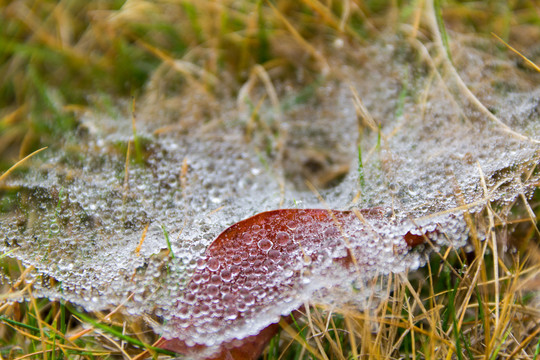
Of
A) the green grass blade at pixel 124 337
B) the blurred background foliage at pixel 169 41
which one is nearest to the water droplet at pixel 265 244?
the green grass blade at pixel 124 337

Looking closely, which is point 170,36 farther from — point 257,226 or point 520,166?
point 520,166

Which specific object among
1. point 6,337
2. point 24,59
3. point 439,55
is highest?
point 439,55

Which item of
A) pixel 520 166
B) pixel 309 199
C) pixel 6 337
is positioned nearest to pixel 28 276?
pixel 6 337

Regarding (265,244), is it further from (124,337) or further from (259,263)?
(124,337)

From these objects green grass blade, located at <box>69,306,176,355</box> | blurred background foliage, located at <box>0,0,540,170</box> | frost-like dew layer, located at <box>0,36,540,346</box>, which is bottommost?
green grass blade, located at <box>69,306,176,355</box>

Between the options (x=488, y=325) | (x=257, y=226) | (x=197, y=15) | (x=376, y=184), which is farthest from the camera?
(x=197, y=15)

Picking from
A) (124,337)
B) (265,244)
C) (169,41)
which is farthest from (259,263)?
(169,41)

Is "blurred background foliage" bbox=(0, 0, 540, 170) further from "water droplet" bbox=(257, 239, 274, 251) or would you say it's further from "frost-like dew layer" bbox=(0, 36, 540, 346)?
"water droplet" bbox=(257, 239, 274, 251)

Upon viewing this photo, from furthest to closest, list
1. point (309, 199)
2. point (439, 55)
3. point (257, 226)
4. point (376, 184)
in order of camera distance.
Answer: point (439, 55) < point (309, 199) < point (376, 184) < point (257, 226)

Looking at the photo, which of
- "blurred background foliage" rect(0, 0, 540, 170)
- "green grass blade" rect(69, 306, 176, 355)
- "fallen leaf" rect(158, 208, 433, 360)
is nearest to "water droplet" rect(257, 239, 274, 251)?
"fallen leaf" rect(158, 208, 433, 360)
